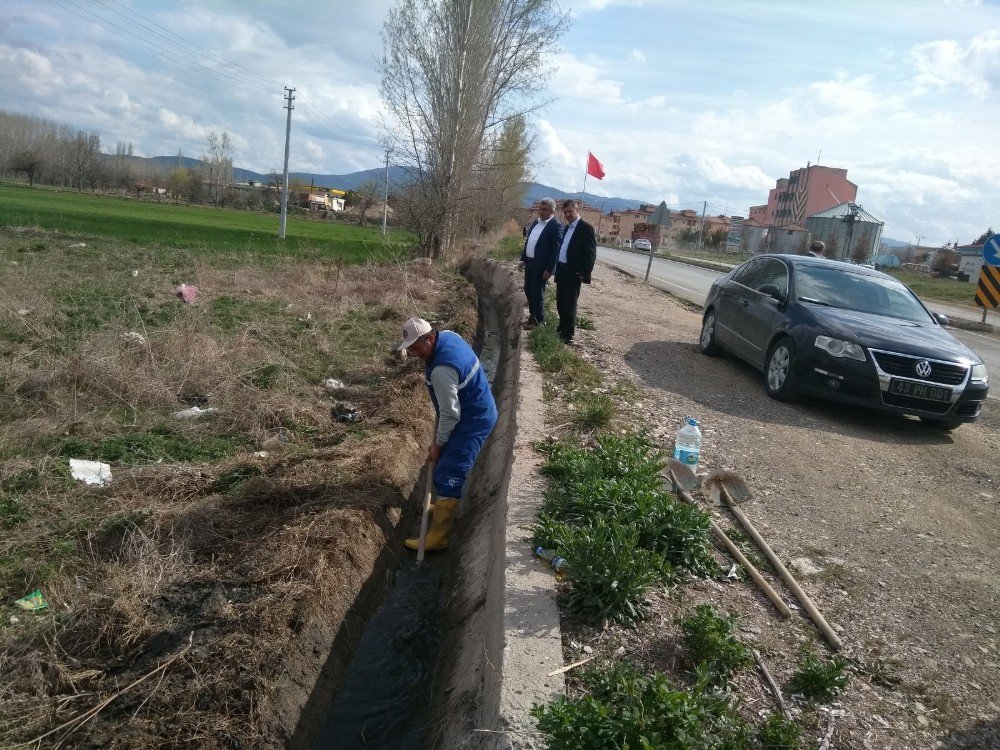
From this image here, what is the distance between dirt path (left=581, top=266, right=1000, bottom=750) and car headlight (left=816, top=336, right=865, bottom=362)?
70cm

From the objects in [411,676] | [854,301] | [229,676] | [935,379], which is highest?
[854,301]

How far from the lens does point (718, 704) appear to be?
9.22 feet

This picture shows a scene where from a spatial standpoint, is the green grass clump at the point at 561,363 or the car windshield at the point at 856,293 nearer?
the green grass clump at the point at 561,363

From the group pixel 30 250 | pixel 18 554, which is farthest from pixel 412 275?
pixel 18 554

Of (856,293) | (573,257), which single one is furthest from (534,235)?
(856,293)

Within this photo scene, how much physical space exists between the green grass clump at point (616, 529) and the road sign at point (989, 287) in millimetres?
15664

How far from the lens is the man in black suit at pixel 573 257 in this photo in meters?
8.98

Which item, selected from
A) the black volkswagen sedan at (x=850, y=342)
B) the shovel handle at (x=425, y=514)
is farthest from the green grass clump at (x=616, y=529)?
the black volkswagen sedan at (x=850, y=342)

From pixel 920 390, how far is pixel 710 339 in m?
3.52

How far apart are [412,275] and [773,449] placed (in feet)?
44.8

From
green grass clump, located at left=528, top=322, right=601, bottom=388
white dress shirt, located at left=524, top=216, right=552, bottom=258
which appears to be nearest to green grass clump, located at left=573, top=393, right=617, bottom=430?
green grass clump, located at left=528, top=322, right=601, bottom=388

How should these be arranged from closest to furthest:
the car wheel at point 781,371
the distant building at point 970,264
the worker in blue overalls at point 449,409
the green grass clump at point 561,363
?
the worker in blue overalls at point 449,409 → the car wheel at point 781,371 → the green grass clump at point 561,363 → the distant building at point 970,264

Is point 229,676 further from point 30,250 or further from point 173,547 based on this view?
point 30,250

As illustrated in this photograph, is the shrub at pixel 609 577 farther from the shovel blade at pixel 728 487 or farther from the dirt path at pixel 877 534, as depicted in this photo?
the shovel blade at pixel 728 487
